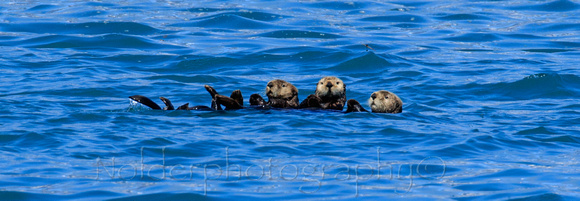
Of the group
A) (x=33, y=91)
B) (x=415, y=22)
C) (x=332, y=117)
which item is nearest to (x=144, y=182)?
(x=332, y=117)

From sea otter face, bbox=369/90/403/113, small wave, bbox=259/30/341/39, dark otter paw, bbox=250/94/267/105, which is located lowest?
sea otter face, bbox=369/90/403/113

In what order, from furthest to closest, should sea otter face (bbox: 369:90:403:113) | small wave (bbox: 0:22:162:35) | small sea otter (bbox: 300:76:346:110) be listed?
small wave (bbox: 0:22:162:35) < small sea otter (bbox: 300:76:346:110) < sea otter face (bbox: 369:90:403:113)

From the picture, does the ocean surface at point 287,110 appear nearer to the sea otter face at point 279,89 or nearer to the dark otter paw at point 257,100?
the dark otter paw at point 257,100

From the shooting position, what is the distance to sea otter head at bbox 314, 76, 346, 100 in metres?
9.16

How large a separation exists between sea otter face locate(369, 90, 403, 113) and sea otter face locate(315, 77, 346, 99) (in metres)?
0.39

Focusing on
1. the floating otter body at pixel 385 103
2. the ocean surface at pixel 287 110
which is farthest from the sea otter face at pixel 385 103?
the ocean surface at pixel 287 110

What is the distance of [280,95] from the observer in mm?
9336

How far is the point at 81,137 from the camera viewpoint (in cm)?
731

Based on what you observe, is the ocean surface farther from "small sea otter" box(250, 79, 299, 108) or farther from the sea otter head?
"small sea otter" box(250, 79, 299, 108)

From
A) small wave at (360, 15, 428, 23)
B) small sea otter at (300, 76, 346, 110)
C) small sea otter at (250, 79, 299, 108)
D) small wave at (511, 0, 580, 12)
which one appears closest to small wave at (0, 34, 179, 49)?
small wave at (360, 15, 428, 23)

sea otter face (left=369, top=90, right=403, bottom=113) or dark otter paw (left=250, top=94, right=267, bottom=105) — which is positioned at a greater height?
dark otter paw (left=250, top=94, right=267, bottom=105)

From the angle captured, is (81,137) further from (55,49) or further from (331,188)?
(55,49)

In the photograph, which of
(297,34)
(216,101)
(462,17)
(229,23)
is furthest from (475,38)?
(216,101)

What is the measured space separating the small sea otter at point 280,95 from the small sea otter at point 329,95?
0.19 metres
